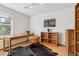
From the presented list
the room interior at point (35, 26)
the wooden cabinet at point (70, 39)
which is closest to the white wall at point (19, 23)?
the room interior at point (35, 26)

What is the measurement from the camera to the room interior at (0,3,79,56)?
1585mm

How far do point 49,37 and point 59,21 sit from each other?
1.42 feet

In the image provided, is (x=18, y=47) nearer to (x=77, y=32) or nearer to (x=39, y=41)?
(x=39, y=41)

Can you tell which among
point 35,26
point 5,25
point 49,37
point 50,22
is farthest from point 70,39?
point 5,25

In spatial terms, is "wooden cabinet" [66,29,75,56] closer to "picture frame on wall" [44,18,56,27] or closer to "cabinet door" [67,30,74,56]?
"cabinet door" [67,30,74,56]

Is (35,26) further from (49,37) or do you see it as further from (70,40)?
(70,40)

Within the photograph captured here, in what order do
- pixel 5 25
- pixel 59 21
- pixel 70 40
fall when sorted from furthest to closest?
pixel 70 40 → pixel 59 21 → pixel 5 25

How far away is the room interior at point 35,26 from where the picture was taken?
5.20 ft

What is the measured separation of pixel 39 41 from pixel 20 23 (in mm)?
504

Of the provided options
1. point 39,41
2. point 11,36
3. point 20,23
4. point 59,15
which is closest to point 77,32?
point 59,15

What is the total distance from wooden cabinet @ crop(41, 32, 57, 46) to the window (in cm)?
70

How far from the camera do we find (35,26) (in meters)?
1.85

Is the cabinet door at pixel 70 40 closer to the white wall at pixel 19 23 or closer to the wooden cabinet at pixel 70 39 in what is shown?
the wooden cabinet at pixel 70 39

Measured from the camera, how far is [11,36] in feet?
5.49
